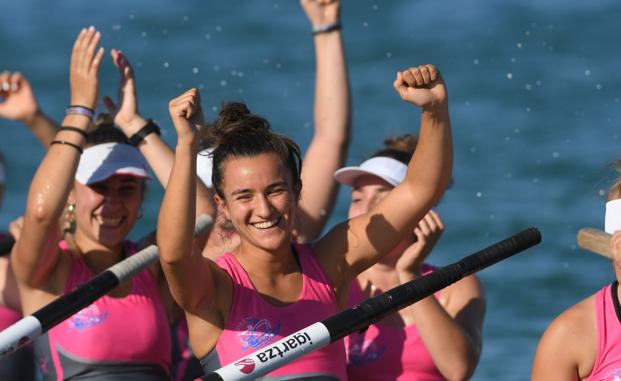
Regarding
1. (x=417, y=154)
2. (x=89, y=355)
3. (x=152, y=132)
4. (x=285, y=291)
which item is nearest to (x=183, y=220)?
(x=285, y=291)

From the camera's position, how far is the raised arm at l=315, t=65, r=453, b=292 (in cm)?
262

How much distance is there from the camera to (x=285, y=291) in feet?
8.71

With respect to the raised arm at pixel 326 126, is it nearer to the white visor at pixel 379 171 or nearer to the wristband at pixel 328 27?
the wristband at pixel 328 27

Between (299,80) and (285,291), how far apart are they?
5284 millimetres

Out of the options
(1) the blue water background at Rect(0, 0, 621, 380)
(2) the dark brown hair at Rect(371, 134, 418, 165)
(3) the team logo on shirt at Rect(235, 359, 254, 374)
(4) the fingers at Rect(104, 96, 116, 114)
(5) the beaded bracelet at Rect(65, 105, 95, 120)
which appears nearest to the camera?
(3) the team logo on shirt at Rect(235, 359, 254, 374)

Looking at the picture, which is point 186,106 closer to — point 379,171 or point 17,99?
point 379,171

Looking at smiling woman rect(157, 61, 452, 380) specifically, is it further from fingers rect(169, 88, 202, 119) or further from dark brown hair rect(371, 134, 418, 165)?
dark brown hair rect(371, 134, 418, 165)

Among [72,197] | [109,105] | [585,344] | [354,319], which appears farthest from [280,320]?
[109,105]

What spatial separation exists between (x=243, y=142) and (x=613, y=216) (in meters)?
0.69

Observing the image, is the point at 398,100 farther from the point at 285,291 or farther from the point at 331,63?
the point at 285,291

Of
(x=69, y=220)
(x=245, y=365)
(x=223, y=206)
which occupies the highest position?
(x=69, y=220)

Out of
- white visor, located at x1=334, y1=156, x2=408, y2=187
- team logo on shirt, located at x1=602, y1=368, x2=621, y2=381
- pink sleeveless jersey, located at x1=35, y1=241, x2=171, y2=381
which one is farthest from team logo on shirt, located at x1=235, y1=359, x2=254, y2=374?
white visor, located at x1=334, y1=156, x2=408, y2=187

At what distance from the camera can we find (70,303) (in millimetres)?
2736

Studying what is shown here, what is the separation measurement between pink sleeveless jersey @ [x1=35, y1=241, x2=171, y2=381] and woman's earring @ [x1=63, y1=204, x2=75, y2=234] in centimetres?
22
